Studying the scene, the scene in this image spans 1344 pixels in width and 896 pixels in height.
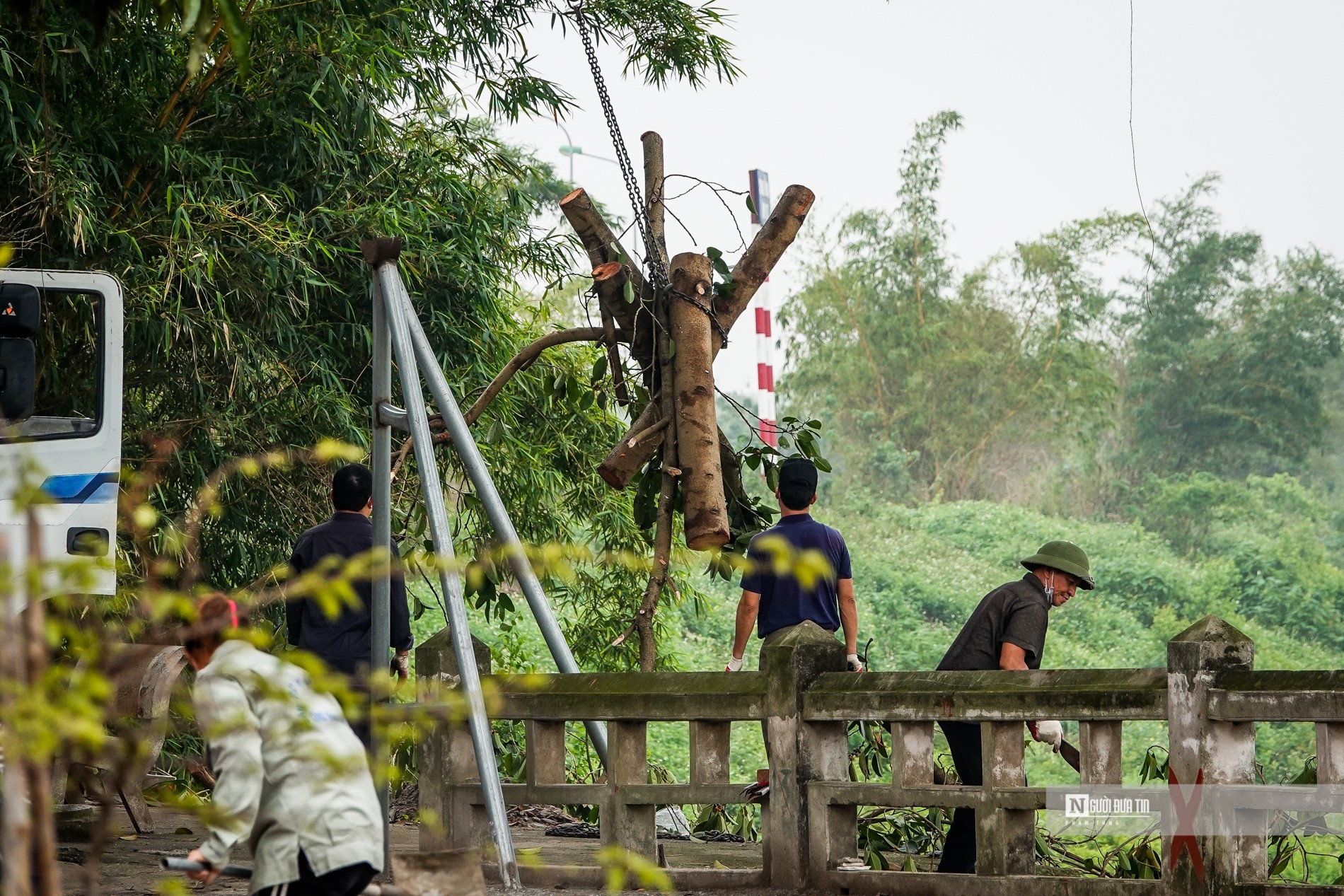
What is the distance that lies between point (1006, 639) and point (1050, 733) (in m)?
0.39

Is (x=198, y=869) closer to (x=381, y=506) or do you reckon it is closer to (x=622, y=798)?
(x=381, y=506)

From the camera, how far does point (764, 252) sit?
744 cm

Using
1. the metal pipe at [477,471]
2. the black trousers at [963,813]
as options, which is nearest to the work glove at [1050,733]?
the black trousers at [963,813]

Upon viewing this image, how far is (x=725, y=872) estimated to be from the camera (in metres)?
6.46

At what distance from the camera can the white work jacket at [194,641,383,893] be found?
361 cm

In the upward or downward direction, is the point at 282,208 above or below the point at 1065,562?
above

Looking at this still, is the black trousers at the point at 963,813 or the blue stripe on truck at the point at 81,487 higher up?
the blue stripe on truck at the point at 81,487

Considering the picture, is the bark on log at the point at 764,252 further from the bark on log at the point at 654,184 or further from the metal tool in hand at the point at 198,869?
the metal tool in hand at the point at 198,869

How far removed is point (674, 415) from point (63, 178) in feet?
13.8

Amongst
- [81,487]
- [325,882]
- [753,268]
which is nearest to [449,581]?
[753,268]

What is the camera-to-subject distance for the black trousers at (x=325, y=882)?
150 inches

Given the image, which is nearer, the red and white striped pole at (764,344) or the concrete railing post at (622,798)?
the concrete railing post at (622,798)

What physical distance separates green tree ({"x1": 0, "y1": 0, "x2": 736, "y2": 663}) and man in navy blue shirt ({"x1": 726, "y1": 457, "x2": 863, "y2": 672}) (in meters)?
1.63

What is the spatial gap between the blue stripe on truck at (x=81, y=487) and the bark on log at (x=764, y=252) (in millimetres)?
3016
